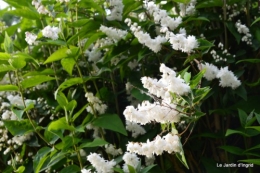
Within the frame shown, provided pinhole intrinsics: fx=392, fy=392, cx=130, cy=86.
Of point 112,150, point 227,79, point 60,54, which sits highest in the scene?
point 60,54

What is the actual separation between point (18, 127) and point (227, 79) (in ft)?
2.47

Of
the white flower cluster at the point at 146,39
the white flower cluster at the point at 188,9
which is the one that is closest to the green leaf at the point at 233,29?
the white flower cluster at the point at 188,9

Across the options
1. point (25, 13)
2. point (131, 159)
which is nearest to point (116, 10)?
point (25, 13)

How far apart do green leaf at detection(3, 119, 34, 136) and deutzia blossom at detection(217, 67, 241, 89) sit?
0.69m

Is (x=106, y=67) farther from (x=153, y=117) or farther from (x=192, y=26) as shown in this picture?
(x=153, y=117)

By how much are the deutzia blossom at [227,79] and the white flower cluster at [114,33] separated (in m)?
0.39

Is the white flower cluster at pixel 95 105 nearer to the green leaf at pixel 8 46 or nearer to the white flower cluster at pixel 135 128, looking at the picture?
the white flower cluster at pixel 135 128

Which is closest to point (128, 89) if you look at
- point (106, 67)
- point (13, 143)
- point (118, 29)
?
point (106, 67)

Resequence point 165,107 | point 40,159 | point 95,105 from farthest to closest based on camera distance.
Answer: point 95,105 < point 40,159 < point 165,107

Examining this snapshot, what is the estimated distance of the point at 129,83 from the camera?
1.56m

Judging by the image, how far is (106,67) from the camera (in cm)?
149

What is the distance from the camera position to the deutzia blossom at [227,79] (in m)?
1.28

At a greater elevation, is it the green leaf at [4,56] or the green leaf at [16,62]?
the green leaf at [4,56]

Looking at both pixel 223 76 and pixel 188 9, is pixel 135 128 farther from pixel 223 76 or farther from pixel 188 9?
pixel 188 9
